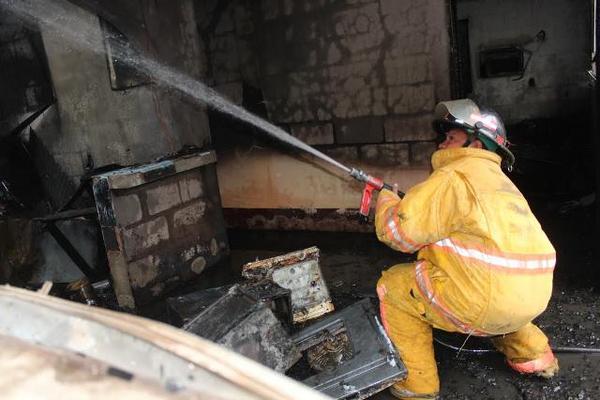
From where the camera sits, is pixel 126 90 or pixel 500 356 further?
pixel 126 90

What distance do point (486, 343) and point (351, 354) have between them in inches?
42.5

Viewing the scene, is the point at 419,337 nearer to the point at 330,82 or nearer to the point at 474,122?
the point at 474,122

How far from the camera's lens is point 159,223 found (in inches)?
167

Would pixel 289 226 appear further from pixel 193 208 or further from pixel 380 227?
pixel 380 227

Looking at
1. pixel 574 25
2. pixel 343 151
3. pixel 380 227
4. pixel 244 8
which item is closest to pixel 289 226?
pixel 343 151

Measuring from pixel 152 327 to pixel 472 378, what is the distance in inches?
100

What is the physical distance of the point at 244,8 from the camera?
5.62 metres

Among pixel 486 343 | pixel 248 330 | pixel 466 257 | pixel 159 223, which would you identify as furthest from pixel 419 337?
pixel 159 223

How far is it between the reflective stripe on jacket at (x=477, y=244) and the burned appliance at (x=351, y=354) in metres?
0.50

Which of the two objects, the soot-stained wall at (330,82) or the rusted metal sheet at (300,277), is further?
the soot-stained wall at (330,82)

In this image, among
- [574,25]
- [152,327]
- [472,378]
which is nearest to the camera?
[152,327]

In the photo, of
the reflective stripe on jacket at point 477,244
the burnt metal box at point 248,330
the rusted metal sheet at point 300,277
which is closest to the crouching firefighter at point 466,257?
the reflective stripe on jacket at point 477,244

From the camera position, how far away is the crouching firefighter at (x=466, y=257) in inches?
101

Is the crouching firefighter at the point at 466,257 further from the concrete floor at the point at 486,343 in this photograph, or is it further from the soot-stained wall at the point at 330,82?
the soot-stained wall at the point at 330,82
